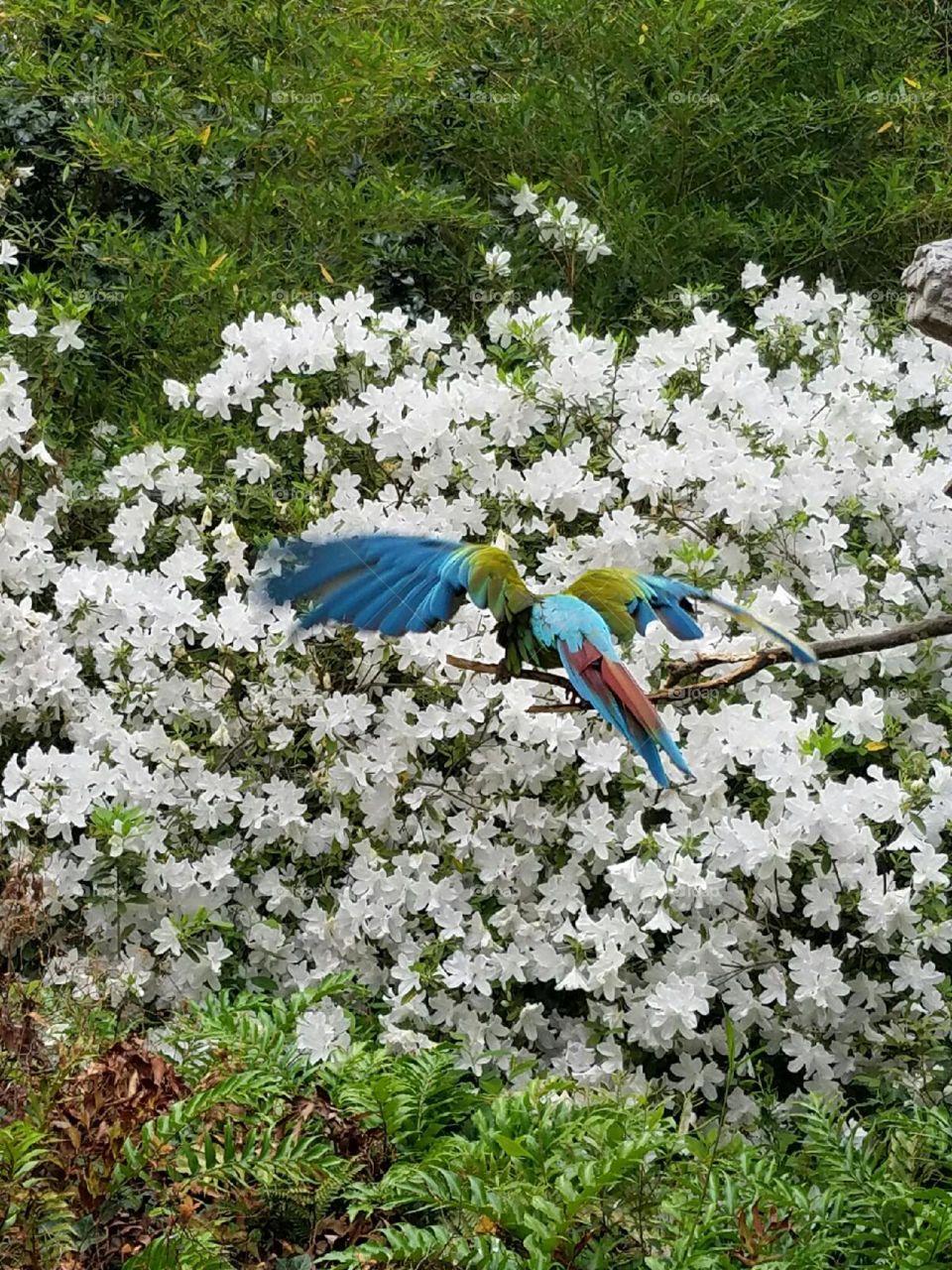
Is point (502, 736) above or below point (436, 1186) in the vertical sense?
above

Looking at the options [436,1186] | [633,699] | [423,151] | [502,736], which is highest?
[423,151]

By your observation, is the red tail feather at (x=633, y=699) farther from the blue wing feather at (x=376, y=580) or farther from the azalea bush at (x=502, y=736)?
the azalea bush at (x=502, y=736)

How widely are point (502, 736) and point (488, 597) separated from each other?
1045 mm

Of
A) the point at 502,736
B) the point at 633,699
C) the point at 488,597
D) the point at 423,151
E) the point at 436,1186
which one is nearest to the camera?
the point at 633,699

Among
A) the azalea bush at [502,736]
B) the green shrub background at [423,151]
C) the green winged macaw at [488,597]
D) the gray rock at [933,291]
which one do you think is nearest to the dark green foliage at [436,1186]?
the azalea bush at [502,736]

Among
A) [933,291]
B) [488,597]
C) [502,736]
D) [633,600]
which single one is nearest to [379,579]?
[488,597]

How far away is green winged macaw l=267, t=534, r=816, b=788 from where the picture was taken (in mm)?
1660

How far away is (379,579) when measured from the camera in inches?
71.2

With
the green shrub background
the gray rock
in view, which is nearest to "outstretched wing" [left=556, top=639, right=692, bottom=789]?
the gray rock

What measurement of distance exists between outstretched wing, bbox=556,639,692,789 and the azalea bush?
2.96 feet

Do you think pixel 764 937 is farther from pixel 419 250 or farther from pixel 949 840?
pixel 419 250

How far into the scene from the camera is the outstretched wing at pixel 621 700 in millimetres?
1546

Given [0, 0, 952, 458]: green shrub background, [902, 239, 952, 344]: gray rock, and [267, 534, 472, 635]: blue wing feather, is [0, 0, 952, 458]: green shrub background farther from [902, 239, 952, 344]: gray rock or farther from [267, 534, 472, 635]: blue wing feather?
[267, 534, 472, 635]: blue wing feather

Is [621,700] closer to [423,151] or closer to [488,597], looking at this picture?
[488,597]
